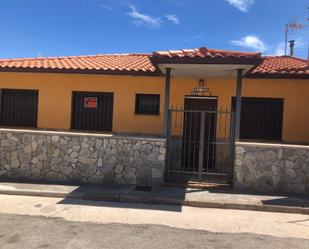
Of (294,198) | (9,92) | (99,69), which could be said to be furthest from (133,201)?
(9,92)

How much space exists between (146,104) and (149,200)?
4537mm

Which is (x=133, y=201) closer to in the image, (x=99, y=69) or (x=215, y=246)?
(x=215, y=246)

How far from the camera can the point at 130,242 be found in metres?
5.43

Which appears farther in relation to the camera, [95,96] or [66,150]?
[95,96]

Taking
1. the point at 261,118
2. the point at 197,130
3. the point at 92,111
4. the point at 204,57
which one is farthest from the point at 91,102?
the point at 261,118

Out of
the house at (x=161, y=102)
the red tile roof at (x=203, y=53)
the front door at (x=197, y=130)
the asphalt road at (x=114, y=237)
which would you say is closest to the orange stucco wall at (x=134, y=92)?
the house at (x=161, y=102)

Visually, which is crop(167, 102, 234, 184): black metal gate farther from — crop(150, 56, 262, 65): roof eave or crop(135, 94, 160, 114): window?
crop(150, 56, 262, 65): roof eave

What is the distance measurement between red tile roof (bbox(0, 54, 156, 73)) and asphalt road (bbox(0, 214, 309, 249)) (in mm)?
6091

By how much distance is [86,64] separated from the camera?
12.2 metres

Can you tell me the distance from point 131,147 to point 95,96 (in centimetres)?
341

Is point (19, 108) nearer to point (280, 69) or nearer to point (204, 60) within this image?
point (204, 60)

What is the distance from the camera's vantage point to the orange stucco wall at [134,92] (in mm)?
11242

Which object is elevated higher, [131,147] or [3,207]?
[131,147]

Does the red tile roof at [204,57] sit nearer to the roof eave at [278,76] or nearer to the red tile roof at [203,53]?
the red tile roof at [203,53]
